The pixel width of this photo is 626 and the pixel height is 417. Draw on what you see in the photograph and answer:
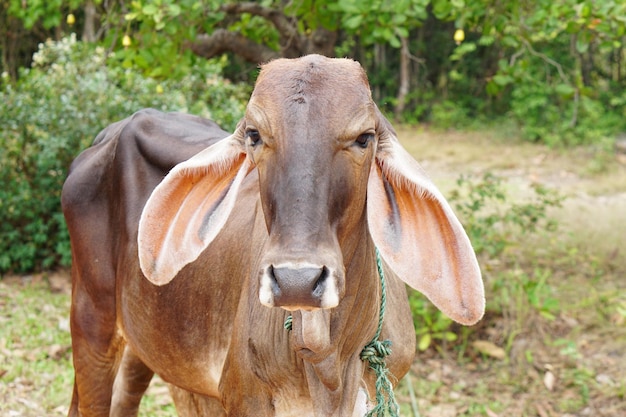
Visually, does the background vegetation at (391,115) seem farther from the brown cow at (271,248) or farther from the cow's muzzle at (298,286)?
the cow's muzzle at (298,286)

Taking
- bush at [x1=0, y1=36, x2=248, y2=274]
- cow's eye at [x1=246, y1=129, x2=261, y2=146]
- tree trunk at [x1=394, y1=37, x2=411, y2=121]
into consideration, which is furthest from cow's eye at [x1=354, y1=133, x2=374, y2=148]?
tree trunk at [x1=394, y1=37, x2=411, y2=121]

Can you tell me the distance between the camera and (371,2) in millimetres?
4867

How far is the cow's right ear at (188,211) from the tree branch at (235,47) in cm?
385

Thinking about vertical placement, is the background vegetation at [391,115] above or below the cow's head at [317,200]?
below

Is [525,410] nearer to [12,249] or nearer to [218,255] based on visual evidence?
[218,255]

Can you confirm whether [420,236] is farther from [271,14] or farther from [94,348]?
[271,14]

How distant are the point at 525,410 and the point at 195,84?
13.8 ft

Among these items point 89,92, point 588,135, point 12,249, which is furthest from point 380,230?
point 588,135

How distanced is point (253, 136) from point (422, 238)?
59cm

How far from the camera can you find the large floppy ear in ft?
8.11

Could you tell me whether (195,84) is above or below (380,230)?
below

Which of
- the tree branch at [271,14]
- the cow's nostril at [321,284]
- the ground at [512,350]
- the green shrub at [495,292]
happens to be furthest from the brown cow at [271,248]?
the green shrub at [495,292]

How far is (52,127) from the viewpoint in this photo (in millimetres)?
6719

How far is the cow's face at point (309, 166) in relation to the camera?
7.02ft
